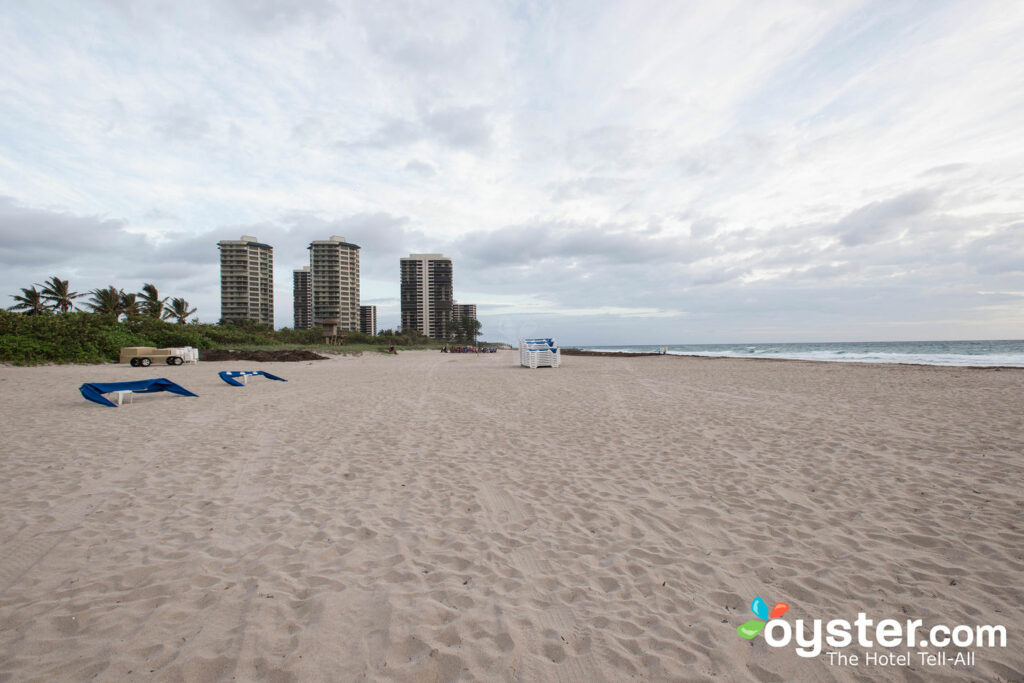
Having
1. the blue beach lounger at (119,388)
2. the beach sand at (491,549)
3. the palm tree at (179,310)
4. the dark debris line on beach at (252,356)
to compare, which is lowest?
the beach sand at (491,549)

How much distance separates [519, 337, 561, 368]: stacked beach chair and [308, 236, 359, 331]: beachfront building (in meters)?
82.5

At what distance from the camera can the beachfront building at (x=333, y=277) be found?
325 feet

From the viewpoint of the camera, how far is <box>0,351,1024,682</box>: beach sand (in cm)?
237

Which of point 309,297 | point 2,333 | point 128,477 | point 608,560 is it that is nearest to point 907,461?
point 608,560

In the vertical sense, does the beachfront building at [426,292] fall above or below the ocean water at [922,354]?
above

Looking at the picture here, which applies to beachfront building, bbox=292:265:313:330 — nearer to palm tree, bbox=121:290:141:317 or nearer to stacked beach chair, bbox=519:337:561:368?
palm tree, bbox=121:290:141:317

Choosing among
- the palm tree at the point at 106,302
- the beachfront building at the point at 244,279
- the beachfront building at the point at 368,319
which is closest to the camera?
the palm tree at the point at 106,302

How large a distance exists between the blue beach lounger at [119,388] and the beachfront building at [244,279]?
3345 inches

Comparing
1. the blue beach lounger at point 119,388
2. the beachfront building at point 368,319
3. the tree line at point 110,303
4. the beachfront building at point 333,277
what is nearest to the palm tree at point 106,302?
the tree line at point 110,303

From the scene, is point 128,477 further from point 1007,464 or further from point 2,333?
point 2,333

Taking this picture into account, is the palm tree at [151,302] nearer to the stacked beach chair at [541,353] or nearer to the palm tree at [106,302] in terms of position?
the palm tree at [106,302]

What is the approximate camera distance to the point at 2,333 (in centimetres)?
2269

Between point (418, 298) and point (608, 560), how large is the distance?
11830 centimetres

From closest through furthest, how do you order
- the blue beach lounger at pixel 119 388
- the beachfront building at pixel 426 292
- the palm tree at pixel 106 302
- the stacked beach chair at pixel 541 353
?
1. the blue beach lounger at pixel 119 388
2. the stacked beach chair at pixel 541 353
3. the palm tree at pixel 106 302
4. the beachfront building at pixel 426 292
